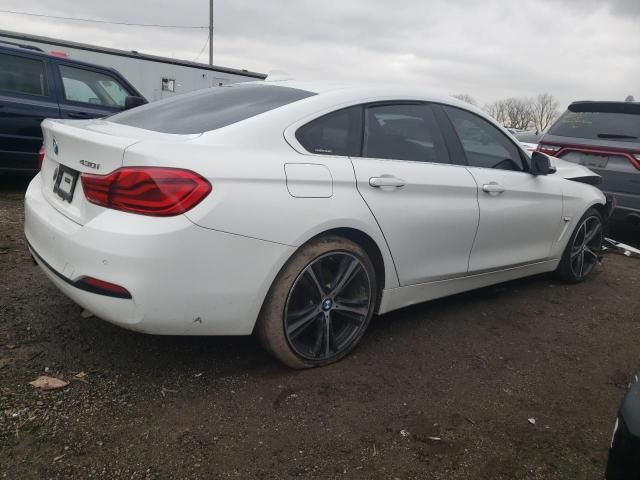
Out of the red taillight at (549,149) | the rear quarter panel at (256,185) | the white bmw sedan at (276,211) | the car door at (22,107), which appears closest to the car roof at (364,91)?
the white bmw sedan at (276,211)

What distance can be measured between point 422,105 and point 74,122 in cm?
205

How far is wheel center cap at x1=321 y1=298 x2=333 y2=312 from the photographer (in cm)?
272

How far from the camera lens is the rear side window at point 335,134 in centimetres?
265

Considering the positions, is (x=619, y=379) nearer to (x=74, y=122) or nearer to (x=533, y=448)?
(x=533, y=448)

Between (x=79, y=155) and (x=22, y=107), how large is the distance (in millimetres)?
4128

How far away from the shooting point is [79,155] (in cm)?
242

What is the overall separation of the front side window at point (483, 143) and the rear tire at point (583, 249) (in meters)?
1.07

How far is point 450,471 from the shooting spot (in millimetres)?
2109

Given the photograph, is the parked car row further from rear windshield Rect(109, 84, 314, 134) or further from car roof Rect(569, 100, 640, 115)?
rear windshield Rect(109, 84, 314, 134)

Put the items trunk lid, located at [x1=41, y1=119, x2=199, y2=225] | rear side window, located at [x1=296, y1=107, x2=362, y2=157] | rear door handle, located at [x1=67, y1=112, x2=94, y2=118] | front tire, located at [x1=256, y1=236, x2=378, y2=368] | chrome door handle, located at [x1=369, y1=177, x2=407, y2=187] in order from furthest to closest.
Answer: rear door handle, located at [x1=67, y1=112, x2=94, y2=118]
chrome door handle, located at [x1=369, y1=177, x2=407, y2=187]
rear side window, located at [x1=296, y1=107, x2=362, y2=157]
front tire, located at [x1=256, y1=236, x2=378, y2=368]
trunk lid, located at [x1=41, y1=119, x2=199, y2=225]

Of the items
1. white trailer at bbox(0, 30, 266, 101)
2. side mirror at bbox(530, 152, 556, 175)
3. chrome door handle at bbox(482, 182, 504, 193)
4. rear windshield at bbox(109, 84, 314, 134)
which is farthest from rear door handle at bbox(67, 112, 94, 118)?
white trailer at bbox(0, 30, 266, 101)

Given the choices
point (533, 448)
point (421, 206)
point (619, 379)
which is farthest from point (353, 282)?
point (619, 379)

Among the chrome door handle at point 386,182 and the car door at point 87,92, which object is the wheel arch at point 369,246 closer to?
the chrome door handle at point 386,182

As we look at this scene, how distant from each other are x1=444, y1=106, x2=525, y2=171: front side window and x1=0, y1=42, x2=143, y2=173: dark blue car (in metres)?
3.54
